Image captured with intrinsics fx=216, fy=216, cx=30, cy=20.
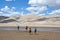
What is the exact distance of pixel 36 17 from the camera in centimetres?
15300

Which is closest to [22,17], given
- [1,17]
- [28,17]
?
[28,17]

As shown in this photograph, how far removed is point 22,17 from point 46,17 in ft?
55.4

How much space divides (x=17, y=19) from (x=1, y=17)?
1073 centimetres

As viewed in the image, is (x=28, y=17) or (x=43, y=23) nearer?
(x=43, y=23)

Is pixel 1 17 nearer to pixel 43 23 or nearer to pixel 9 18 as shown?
pixel 9 18

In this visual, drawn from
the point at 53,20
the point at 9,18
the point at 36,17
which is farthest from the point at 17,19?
the point at 53,20

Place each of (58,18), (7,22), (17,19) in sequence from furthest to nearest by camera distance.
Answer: (58,18) → (17,19) → (7,22)

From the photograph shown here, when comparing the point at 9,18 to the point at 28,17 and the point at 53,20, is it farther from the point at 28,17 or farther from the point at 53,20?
the point at 53,20

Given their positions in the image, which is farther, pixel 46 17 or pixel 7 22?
pixel 46 17

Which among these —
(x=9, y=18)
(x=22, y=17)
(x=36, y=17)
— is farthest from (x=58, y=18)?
(x=9, y=18)

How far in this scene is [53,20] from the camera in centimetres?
14800

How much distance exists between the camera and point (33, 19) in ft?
502

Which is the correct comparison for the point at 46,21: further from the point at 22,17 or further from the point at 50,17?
the point at 22,17

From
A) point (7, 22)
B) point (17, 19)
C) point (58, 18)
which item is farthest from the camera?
point (58, 18)
